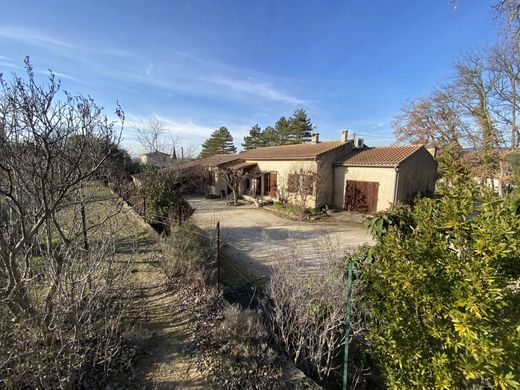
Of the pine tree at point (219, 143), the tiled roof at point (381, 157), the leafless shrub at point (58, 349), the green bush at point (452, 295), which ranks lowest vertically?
the leafless shrub at point (58, 349)

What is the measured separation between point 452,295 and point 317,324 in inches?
83.3

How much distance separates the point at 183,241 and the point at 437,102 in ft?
103

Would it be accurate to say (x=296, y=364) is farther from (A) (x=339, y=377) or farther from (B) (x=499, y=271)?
(B) (x=499, y=271)

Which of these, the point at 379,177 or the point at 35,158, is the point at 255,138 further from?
the point at 35,158

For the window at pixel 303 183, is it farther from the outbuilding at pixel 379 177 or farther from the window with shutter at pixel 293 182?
the outbuilding at pixel 379 177

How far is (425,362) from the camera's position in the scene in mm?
2752

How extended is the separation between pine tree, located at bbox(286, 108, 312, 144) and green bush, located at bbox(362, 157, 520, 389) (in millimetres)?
42601

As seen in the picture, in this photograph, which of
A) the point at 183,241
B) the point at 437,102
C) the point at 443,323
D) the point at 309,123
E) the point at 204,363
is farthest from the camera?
the point at 309,123

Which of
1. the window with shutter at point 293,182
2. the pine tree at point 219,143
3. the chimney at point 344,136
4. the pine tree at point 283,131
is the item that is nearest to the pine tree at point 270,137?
the pine tree at point 283,131

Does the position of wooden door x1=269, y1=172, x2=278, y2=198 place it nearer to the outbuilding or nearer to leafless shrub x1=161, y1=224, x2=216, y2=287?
the outbuilding

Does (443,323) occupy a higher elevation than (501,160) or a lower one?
lower

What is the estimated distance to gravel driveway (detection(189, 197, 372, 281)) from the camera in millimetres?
8618

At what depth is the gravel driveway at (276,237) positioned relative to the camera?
8.62 m

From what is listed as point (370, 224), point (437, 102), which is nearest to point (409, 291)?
point (370, 224)
